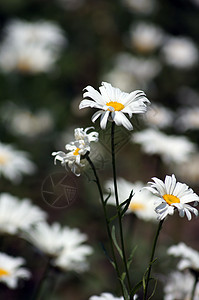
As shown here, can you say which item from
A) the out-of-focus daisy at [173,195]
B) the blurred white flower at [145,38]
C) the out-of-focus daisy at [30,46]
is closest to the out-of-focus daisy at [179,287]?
the out-of-focus daisy at [173,195]

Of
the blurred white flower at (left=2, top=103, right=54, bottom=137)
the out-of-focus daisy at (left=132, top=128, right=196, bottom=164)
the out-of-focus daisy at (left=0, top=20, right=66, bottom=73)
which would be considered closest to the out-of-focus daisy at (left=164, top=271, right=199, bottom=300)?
the out-of-focus daisy at (left=132, top=128, right=196, bottom=164)

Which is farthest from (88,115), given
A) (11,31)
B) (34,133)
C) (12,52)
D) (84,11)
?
(84,11)

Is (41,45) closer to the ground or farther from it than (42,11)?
closer to the ground

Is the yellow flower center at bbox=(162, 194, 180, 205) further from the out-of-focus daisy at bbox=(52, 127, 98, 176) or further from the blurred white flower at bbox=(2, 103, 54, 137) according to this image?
the blurred white flower at bbox=(2, 103, 54, 137)

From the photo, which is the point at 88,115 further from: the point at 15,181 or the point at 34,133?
the point at 15,181

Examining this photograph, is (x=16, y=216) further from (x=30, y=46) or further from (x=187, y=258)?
(x=30, y=46)

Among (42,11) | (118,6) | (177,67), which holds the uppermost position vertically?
(118,6)

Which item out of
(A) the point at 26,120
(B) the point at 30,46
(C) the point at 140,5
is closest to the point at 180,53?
(C) the point at 140,5
